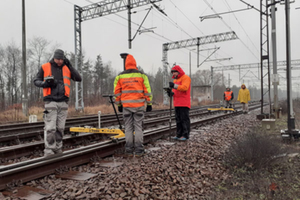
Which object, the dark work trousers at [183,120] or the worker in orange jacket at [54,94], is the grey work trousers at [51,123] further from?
the dark work trousers at [183,120]

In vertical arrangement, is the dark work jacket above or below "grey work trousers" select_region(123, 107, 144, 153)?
above

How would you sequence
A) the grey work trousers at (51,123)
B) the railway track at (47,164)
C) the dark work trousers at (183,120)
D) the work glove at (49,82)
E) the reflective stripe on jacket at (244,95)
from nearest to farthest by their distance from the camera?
1. the railway track at (47,164)
2. the work glove at (49,82)
3. the grey work trousers at (51,123)
4. the dark work trousers at (183,120)
5. the reflective stripe on jacket at (244,95)

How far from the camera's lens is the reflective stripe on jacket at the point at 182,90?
22.2 feet

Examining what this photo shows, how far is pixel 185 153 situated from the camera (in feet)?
18.1

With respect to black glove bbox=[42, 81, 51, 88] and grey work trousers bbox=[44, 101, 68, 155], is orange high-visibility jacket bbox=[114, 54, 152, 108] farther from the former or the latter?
black glove bbox=[42, 81, 51, 88]

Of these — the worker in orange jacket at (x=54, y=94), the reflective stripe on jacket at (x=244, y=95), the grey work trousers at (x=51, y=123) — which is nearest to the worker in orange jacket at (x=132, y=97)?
the worker in orange jacket at (x=54, y=94)

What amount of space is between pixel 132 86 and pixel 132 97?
0.24m

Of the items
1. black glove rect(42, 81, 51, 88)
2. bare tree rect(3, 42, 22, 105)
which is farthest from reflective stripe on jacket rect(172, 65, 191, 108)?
bare tree rect(3, 42, 22, 105)

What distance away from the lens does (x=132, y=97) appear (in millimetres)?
5320

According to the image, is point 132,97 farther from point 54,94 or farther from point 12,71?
point 12,71

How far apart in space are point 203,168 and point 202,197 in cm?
114

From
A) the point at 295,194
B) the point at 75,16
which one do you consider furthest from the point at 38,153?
the point at 75,16

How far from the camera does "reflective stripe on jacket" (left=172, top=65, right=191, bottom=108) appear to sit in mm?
6758

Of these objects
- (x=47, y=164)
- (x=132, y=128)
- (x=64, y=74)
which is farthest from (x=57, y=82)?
(x=132, y=128)
